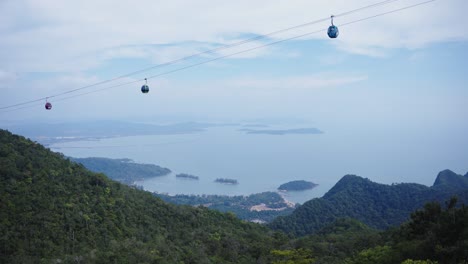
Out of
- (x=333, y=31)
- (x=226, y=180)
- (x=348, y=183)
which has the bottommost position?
(x=226, y=180)

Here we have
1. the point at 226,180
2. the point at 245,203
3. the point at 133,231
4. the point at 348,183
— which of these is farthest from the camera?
the point at 226,180

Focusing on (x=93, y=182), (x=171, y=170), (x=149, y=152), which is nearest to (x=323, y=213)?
(x=93, y=182)

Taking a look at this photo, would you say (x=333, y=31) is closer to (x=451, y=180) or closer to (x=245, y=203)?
(x=451, y=180)

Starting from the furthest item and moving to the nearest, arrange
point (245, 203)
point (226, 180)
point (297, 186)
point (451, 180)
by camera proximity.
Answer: point (226, 180) → point (297, 186) → point (245, 203) → point (451, 180)

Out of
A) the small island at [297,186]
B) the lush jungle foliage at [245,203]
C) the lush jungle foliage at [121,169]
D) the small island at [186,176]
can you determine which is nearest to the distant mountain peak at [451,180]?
the lush jungle foliage at [245,203]

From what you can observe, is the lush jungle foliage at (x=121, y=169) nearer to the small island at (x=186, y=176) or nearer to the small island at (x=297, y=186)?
the small island at (x=186, y=176)

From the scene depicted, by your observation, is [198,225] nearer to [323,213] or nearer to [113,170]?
[323,213]

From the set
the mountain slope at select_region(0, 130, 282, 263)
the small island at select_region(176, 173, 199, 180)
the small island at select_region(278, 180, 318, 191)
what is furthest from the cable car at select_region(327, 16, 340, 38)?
the small island at select_region(176, 173, 199, 180)

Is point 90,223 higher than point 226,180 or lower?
higher

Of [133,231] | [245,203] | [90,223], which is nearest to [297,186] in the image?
[245,203]
